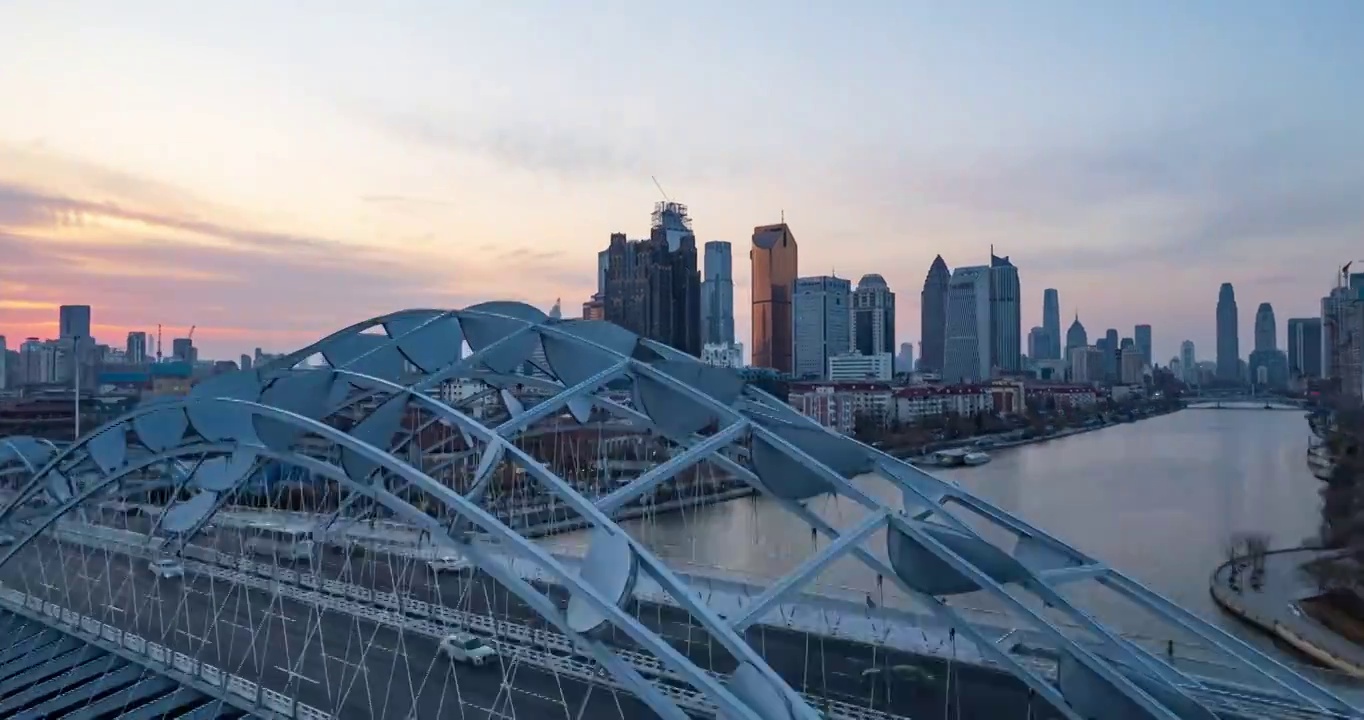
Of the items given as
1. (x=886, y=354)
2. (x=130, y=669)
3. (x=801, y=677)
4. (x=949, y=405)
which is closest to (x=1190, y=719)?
(x=801, y=677)

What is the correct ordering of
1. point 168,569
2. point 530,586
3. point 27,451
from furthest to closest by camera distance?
point 27,451 → point 168,569 → point 530,586

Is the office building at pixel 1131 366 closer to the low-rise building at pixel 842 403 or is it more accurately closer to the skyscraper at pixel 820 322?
the skyscraper at pixel 820 322

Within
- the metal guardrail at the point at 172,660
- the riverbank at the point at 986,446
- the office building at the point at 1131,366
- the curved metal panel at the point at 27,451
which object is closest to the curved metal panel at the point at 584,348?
the metal guardrail at the point at 172,660

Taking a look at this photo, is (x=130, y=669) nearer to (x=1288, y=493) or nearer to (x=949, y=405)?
(x=1288, y=493)

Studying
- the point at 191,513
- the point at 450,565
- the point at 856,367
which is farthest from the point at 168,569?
the point at 856,367

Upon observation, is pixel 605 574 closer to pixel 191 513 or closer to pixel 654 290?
pixel 191 513

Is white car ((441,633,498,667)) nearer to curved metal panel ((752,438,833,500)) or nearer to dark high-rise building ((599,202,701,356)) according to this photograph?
curved metal panel ((752,438,833,500))
